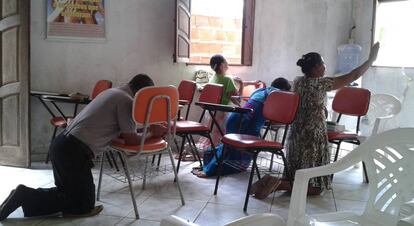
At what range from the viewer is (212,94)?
4262 millimetres

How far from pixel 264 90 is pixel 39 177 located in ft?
7.71

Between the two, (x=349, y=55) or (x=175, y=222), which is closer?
(x=175, y=222)

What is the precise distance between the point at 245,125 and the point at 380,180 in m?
2.15

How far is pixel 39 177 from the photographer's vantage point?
389cm

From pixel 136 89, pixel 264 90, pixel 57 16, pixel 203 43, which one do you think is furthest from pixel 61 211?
pixel 203 43

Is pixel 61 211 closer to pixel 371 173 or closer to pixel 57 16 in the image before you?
pixel 371 173

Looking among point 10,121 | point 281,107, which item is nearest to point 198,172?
point 281,107

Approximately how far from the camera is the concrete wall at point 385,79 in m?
5.40

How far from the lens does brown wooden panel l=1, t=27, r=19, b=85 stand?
4.12m

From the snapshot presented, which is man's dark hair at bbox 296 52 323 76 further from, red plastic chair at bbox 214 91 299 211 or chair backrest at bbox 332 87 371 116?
chair backrest at bbox 332 87 371 116

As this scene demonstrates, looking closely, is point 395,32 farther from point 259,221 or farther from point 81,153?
point 259,221

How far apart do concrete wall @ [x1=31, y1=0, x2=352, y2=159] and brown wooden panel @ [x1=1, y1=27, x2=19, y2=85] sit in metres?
0.51

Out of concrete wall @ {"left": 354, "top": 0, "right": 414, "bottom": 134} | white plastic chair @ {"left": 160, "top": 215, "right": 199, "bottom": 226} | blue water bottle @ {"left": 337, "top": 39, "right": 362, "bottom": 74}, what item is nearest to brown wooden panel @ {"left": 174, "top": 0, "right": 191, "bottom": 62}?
blue water bottle @ {"left": 337, "top": 39, "right": 362, "bottom": 74}

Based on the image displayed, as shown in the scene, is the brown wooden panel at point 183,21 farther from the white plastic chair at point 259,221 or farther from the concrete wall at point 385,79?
the white plastic chair at point 259,221
